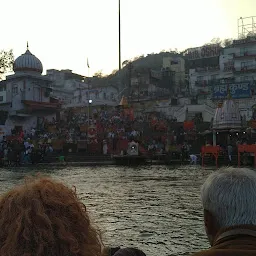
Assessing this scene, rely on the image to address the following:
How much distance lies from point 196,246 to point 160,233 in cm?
116

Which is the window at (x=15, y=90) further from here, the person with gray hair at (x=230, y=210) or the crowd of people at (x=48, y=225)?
the crowd of people at (x=48, y=225)

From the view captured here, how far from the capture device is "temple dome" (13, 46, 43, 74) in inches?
2320

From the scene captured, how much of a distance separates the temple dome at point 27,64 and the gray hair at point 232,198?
59112mm

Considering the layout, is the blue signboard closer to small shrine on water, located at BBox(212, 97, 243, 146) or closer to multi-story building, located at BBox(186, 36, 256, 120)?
multi-story building, located at BBox(186, 36, 256, 120)

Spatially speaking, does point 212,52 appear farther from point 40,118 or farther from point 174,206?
point 174,206

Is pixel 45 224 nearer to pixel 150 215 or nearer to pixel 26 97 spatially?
pixel 150 215

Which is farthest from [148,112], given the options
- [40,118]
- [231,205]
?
[231,205]

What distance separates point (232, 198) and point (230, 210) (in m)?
0.08

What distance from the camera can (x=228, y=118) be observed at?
39.0 m

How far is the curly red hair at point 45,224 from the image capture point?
1.67 metres

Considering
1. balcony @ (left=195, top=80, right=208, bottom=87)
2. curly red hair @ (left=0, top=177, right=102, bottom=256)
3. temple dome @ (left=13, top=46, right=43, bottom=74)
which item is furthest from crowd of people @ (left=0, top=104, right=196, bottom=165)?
curly red hair @ (left=0, top=177, right=102, bottom=256)

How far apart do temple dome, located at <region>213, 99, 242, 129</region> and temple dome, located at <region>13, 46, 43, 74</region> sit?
103ft

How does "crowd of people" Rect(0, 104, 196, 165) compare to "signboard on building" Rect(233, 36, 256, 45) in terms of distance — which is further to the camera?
"signboard on building" Rect(233, 36, 256, 45)

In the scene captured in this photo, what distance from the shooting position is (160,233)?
8164mm
